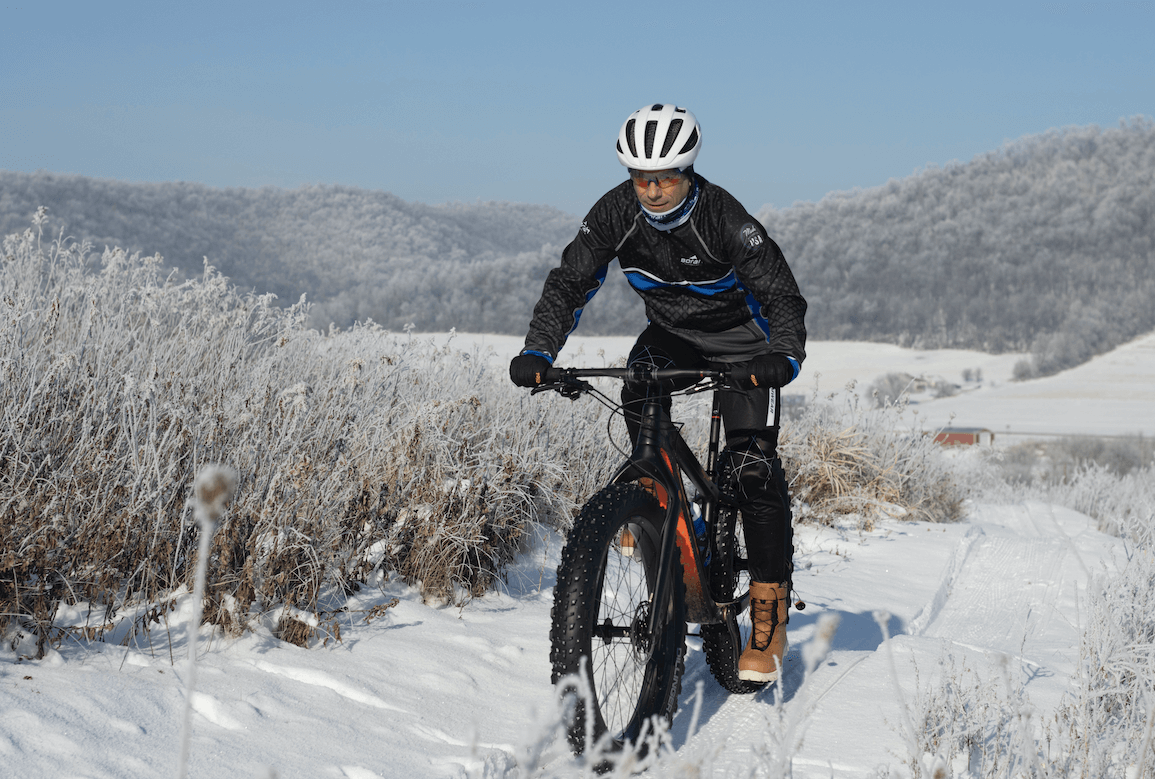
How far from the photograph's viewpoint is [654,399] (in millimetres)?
2932

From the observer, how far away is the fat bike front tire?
2545 mm

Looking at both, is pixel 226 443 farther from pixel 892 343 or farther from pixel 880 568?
pixel 892 343

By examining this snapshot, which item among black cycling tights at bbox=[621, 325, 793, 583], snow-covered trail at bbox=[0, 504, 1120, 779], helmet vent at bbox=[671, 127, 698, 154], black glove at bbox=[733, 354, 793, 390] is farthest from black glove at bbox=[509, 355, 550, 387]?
snow-covered trail at bbox=[0, 504, 1120, 779]

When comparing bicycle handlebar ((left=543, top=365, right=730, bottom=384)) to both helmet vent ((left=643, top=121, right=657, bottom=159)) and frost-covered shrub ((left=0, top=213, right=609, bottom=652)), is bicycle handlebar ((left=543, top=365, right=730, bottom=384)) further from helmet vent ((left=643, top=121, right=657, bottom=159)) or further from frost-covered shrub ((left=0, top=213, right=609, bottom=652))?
frost-covered shrub ((left=0, top=213, right=609, bottom=652))

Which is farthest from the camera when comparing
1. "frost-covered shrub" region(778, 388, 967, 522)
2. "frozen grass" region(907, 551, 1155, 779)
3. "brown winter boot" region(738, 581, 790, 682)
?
"frost-covered shrub" region(778, 388, 967, 522)

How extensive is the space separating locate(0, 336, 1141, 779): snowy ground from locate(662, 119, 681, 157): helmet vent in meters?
1.79

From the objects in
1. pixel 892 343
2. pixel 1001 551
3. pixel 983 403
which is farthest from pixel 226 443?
pixel 892 343


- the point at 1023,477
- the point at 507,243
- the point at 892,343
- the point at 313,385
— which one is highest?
the point at 507,243

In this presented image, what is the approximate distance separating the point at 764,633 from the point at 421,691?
123cm

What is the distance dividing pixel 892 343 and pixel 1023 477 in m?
29.0

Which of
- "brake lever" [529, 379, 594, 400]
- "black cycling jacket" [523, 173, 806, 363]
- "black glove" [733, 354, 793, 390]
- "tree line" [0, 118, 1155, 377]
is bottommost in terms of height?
"brake lever" [529, 379, 594, 400]

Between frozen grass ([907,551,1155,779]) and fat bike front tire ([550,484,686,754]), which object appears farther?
fat bike front tire ([550,484,686,754])

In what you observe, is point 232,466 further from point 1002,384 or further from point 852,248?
point 852,248

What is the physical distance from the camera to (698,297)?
11.2 ft
